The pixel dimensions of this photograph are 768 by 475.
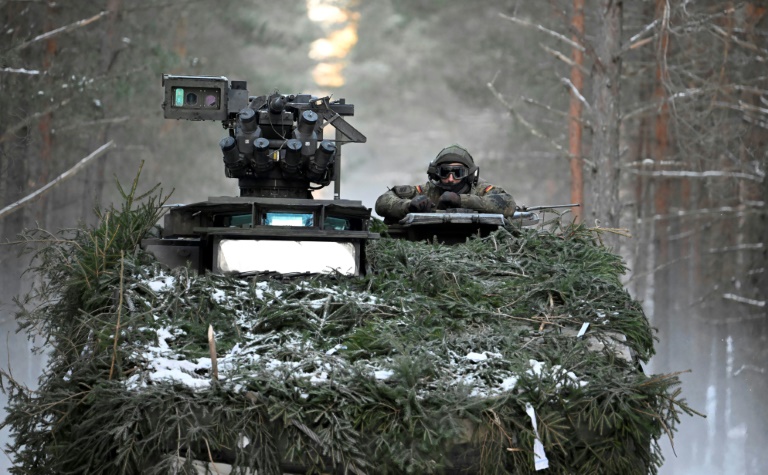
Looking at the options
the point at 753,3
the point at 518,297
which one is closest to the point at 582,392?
the point at 518,297

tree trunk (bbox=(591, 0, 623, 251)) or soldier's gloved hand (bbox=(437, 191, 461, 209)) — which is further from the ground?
tree trunk (bbox=(591, 0, 623, 251))

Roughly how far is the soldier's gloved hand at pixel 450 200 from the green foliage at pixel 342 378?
217 cm

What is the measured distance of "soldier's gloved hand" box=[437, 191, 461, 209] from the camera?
9.39m

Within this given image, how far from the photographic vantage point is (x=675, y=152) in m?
27.9

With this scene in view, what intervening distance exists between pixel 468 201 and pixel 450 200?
0.66 feet

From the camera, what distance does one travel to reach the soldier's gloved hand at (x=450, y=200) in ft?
30.8

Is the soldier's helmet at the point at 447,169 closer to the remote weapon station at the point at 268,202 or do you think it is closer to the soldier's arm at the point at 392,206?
the soldier's arm at the point at 392,206

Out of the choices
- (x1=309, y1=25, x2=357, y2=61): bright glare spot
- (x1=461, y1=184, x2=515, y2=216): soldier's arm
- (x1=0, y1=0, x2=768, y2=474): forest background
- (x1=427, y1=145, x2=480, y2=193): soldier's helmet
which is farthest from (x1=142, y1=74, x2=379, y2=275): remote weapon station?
(x1=309, y1=25, x2=357, y2=61): bright glare spot

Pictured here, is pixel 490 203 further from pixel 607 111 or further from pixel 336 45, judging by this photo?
pixel 336 45

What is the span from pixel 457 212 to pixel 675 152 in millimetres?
20065

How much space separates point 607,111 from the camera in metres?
16.6

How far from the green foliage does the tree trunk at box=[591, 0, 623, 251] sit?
9585 millimetres

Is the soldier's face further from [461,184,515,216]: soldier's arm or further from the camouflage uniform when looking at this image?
[461,184,515,216]: soldier's arm

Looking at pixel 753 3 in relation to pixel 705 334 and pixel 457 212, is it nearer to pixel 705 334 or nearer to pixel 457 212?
pixel 705 334
